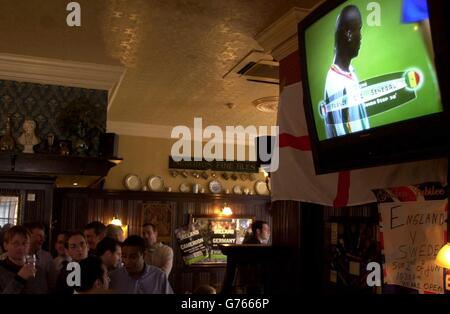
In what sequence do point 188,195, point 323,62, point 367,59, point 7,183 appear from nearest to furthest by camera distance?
point 367,59, point 323,62, point 7,183, point 188,195

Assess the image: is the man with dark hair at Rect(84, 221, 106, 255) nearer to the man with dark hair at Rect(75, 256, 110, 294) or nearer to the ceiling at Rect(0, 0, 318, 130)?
the ceiling at Rect(0, 0, 318, 130)

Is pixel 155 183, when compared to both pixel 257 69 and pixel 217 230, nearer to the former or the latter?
pixel 217 230

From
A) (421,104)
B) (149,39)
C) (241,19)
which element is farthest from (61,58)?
(421,104)

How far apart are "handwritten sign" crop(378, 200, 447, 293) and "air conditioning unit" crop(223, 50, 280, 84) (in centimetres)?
243

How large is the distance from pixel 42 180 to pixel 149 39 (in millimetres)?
2277

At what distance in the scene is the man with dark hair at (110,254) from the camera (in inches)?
157

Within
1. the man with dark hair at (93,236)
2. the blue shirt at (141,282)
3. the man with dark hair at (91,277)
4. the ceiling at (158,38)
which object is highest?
the ceiling at (158,38)

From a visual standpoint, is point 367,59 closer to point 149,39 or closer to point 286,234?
point 286,234


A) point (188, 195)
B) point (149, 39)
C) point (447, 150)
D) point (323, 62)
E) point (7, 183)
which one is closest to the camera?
point (447, 150)

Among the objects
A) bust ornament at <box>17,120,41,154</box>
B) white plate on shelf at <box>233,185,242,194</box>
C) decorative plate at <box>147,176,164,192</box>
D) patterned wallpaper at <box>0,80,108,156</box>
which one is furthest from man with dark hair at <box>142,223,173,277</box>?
white plate on shelf at <box>233,185,242,194</box>

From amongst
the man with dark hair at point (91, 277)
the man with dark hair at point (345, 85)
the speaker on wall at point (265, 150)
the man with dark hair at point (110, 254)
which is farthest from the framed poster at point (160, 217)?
the man with dark hair at point (345, 85)

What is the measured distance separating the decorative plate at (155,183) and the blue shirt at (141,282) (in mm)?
5144

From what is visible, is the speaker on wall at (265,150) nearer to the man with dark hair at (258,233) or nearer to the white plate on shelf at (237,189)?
the man with dark hair at (258,233)

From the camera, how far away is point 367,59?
2.21 m
